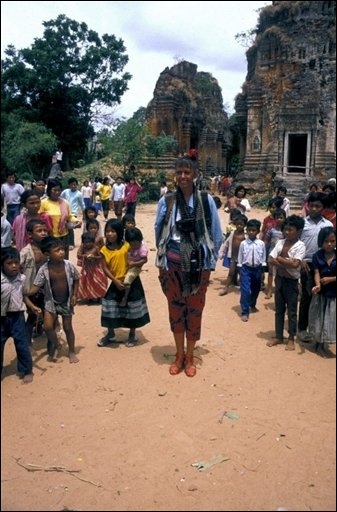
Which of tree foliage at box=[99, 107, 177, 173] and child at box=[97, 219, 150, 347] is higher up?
tree foliage at box=[99, 107, 177, 173]

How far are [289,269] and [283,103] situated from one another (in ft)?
51.6

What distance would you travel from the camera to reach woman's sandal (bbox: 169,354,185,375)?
10.7ft

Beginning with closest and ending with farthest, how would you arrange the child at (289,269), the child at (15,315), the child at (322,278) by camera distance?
the child at (15,315)
the child at (322,278)
the child at (289,269)

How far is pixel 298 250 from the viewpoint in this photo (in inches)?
146

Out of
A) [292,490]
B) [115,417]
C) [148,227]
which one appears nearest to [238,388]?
[115,417]

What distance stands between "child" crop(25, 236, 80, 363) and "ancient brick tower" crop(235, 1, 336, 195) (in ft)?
48.9

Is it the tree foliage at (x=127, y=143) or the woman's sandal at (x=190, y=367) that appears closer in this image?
the woman's sandal at (x=190, y=367)

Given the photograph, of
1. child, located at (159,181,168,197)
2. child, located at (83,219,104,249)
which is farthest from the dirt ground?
child, located at (159,181,168,197)

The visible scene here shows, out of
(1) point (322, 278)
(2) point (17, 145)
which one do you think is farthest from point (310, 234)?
(2) point (17, 145)

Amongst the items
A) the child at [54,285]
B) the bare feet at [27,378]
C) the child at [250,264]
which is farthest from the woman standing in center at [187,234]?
the child at [250,264]

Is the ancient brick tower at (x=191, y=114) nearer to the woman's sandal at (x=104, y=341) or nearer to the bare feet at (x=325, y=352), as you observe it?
the woman's sandal at (x=104, y=341)

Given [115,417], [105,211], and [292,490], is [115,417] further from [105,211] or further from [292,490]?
[105,211]

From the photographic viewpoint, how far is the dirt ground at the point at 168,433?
1.40 meters

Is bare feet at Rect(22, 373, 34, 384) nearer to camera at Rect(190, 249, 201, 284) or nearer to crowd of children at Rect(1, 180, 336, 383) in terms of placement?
crowd of children at Rect(1, 180, 336, 383)
